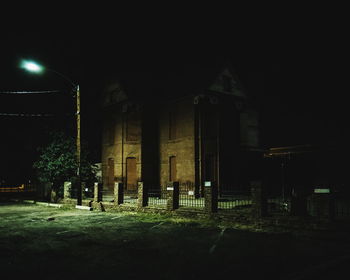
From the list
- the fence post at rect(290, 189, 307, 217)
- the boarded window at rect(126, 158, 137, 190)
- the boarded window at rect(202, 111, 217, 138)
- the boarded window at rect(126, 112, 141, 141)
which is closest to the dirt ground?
the fence post at rect(290, 189, 307, 217)

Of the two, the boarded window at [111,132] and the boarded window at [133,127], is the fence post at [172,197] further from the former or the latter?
the boarded window at [111,132]

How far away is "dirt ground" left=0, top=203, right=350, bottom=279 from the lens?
19.8ft

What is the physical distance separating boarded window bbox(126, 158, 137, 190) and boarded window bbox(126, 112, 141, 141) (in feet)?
5.97

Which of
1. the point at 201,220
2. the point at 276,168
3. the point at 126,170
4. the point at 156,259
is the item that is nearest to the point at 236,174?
the point at 276,168

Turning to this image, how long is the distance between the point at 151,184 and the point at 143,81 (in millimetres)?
9385

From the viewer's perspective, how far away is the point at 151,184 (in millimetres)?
24188

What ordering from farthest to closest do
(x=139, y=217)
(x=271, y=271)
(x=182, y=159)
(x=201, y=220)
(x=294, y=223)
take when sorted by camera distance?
(x=182, y=159), (x=139, y=217), (x=201, y=220), (x=294, y=223), (x=271, y=271)

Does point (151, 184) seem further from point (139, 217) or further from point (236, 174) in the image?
point (139, 217)

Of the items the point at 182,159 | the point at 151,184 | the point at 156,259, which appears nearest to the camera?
the point at 156,259

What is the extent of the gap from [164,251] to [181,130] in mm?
15312

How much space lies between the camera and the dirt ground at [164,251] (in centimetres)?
603

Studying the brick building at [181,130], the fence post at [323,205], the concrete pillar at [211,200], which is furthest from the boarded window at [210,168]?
the fence post at [323,205]

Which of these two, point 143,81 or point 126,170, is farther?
point 143,81

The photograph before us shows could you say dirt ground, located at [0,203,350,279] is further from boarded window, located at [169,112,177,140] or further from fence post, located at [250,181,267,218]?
boarded window, located at [169,112,177,140]
